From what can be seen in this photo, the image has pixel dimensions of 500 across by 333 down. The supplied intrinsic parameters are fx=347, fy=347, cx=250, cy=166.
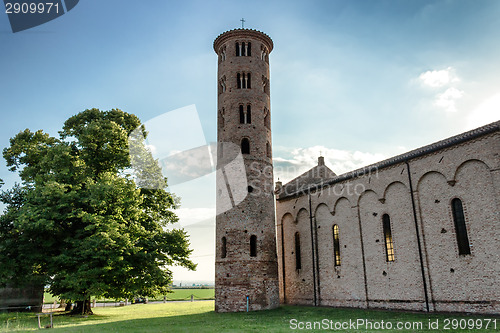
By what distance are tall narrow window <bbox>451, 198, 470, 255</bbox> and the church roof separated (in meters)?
3.23

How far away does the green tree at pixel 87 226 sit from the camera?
743 inches

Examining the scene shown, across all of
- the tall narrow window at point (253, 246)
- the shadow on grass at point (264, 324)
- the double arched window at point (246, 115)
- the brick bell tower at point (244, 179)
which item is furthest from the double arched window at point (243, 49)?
the shadow on grass at point (264, 324)

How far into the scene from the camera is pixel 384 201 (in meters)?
22.7

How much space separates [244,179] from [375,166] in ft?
29.7

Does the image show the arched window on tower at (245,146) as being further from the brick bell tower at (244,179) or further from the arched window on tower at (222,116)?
the arched window on tower at (222,116)

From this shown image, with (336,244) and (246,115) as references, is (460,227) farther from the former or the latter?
(246,115)

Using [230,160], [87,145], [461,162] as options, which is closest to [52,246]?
[87,145]

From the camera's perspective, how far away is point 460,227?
731 inches

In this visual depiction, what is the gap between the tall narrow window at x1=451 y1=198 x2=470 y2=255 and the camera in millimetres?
18172

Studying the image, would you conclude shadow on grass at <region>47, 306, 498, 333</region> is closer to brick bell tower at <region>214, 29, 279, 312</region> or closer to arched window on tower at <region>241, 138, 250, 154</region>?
brick bell tower at <region>214, 29, 279, 312</region>

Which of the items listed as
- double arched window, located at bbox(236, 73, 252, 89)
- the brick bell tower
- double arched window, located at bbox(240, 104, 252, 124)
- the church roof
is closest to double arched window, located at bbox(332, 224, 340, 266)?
the church roof

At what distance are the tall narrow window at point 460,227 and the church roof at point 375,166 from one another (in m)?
3.23

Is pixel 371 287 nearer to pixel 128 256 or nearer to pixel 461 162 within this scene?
pixel 461 162

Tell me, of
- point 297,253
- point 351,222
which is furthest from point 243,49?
point 297,253
